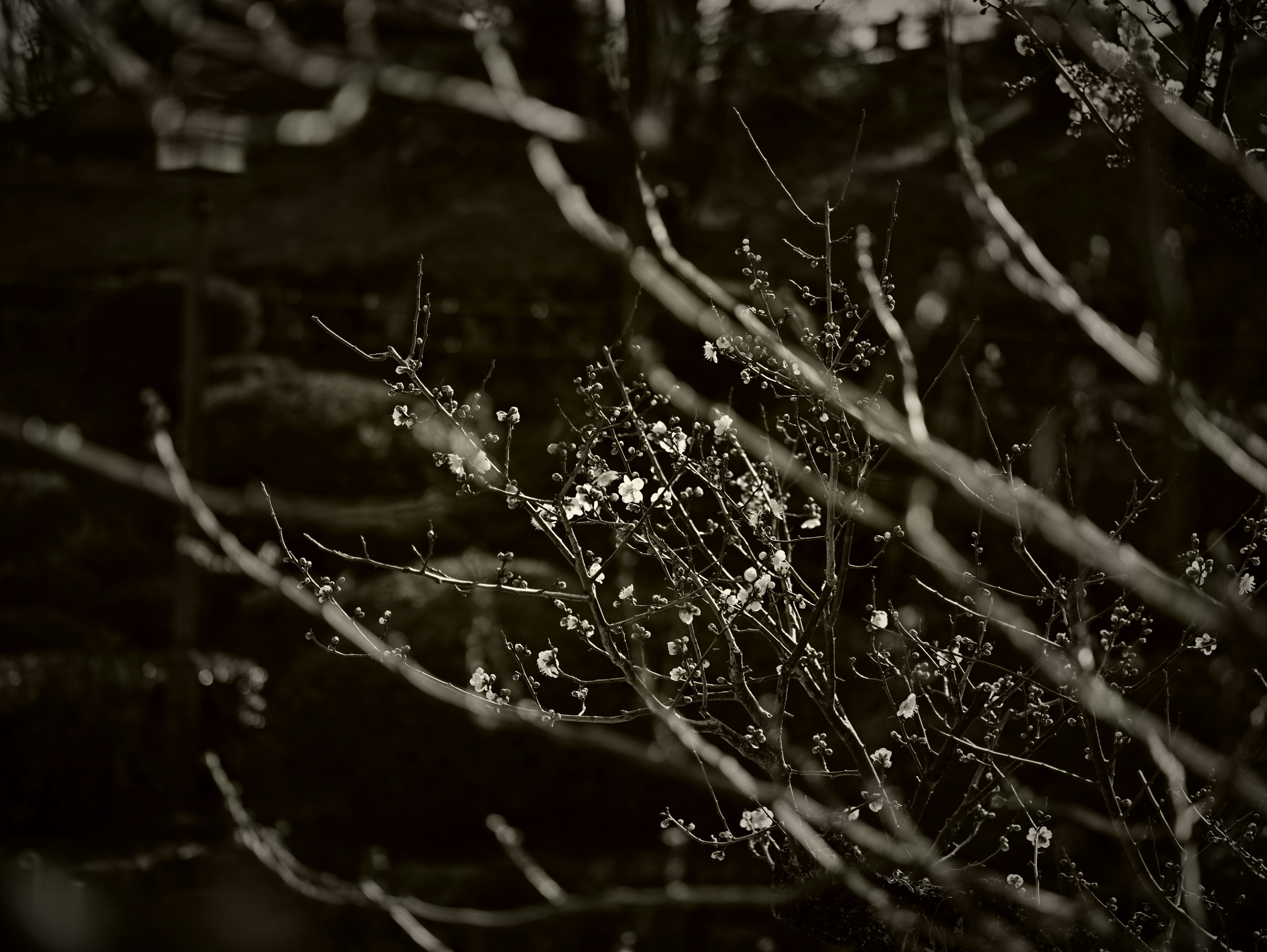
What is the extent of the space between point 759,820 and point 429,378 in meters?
2.17

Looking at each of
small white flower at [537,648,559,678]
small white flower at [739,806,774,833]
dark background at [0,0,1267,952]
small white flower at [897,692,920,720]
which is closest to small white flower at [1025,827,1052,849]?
small white flower at [897,692,920,720]

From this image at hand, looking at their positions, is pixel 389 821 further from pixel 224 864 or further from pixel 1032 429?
pixel 1032 429

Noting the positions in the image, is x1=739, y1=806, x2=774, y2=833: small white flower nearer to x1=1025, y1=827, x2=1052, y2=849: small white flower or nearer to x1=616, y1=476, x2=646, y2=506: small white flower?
x1=1025, y1=827, x2=1052, y2=849: small white flower

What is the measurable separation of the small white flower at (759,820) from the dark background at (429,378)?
1.33 m

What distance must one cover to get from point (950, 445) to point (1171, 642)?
96 cm

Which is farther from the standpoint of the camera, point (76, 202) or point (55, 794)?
point (76, 202)

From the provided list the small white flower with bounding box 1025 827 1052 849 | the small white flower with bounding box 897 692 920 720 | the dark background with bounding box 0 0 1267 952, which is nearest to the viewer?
the small white flower with bounding box 897 692 920 720

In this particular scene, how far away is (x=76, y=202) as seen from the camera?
12.3 feet

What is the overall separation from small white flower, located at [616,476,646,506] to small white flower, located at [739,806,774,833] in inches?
24.6

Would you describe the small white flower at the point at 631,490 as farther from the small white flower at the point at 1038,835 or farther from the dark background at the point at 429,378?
the dark background at the point at 429,378

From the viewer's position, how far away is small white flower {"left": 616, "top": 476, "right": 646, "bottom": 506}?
163 cm

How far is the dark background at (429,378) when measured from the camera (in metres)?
3.09

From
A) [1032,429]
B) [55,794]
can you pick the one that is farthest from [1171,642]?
[55,794]

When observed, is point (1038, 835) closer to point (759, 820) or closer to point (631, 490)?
point (759, 820)
